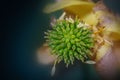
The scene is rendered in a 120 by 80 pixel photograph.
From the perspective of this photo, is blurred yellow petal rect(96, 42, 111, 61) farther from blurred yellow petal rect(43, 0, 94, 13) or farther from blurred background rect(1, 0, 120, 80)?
blurred yellow petal rect(43, 0, 94, 13)

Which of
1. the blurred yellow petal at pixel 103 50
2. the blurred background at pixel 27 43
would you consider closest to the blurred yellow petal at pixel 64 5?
the blurred background at pixel 27 43

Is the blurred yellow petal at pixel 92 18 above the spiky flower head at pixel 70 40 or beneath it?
above

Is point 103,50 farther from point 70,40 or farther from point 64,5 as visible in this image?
point 64,5

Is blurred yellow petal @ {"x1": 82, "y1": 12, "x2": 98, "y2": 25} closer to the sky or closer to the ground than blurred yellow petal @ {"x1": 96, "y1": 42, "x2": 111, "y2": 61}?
closer to the sky

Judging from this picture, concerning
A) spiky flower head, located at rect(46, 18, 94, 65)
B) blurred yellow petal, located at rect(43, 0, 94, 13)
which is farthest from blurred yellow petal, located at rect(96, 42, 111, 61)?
blurred yellow petal, located at rect(43, 0, 94, 13)

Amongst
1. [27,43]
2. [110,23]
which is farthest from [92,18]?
[27,43]

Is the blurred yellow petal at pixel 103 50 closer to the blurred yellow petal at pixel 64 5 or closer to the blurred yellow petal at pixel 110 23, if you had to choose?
the blurred yellow petal at pixel 110 23

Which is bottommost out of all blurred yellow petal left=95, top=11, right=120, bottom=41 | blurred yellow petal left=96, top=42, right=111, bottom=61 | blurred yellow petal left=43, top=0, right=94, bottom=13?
blurred yellow petal left=96, top=42, right=111, bottom=61
